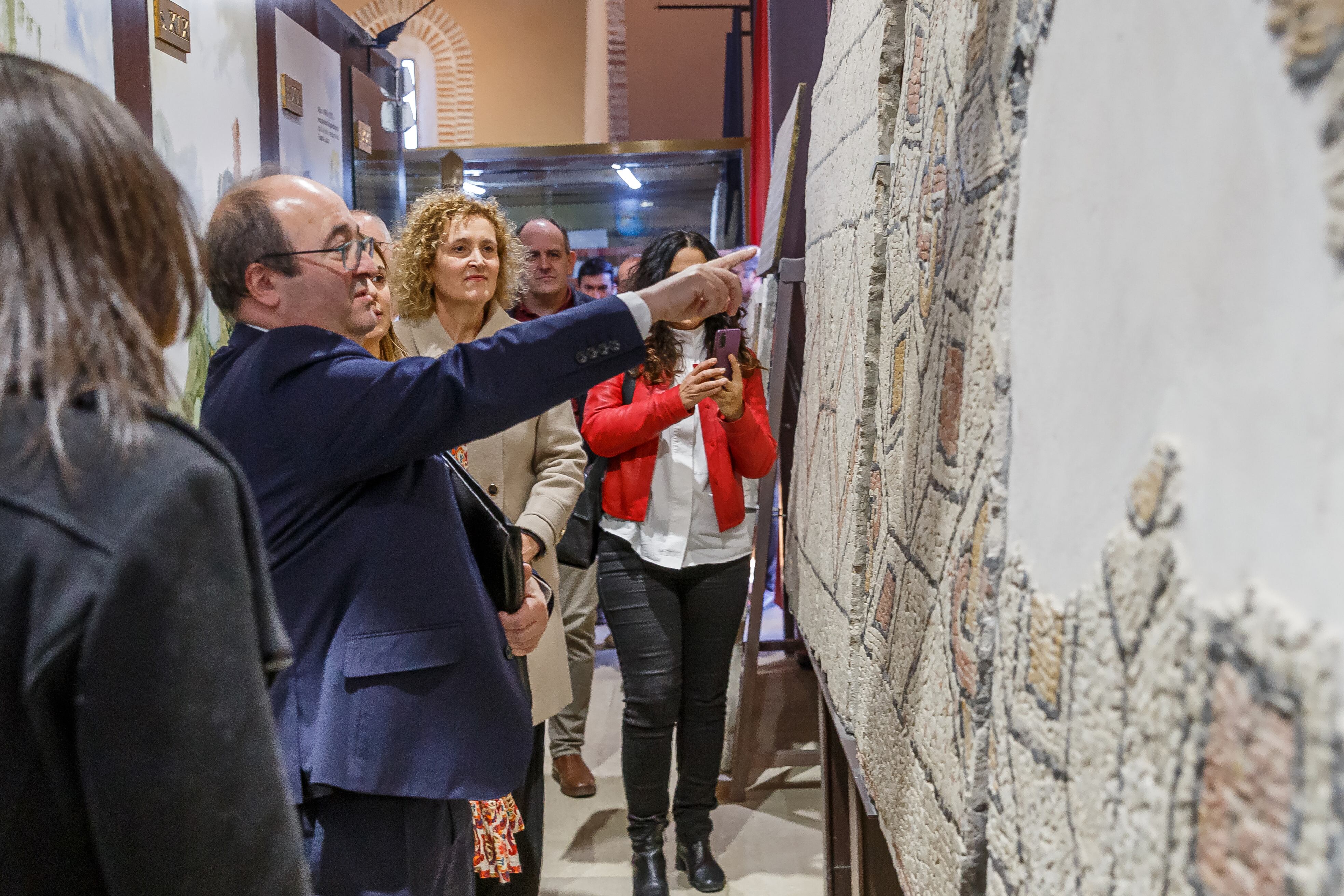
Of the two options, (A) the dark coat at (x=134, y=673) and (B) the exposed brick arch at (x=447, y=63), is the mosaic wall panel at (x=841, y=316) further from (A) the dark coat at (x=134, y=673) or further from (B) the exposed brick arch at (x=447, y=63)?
(B) the exposed brick arch at (x=447, y=63)

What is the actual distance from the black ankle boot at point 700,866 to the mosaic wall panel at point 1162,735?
2050 millimetres

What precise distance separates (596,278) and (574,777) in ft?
7.61

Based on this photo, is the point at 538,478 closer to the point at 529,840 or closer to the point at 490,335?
the point at 490,335

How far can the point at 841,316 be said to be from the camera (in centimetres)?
201

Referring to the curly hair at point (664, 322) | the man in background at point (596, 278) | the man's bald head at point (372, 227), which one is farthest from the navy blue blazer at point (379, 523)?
the man in background at point (596, 278)

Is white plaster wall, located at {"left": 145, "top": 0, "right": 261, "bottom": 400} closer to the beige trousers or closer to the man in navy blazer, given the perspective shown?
the man in navy blazer

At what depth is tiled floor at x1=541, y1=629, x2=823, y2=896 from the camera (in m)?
2.81

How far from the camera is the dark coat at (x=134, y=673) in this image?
23.5 inches

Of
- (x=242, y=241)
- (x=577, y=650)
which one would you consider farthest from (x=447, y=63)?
(x=242, y=241)

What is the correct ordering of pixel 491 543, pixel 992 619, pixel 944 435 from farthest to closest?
pixel 491 543
pixel 944 435
pixel 992 619

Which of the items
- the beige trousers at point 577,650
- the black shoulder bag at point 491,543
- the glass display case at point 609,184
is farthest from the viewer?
the glass display case at point 609,184

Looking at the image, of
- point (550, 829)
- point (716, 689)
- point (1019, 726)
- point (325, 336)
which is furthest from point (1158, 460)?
point (550, 829)

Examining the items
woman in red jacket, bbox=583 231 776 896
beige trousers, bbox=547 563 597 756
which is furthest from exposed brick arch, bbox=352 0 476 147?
woman in red jacket, bbox=583 231 776 896

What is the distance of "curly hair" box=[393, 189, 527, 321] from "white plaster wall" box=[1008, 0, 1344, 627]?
1750 mm
